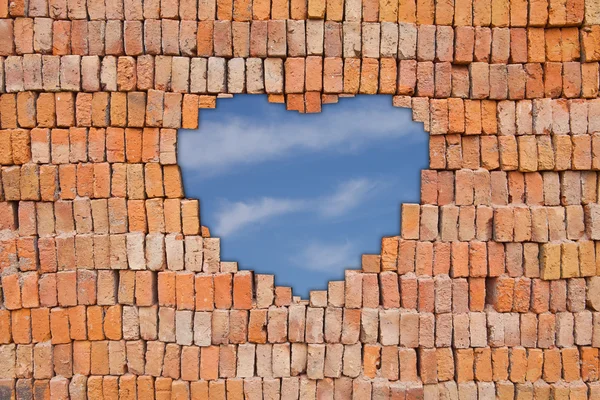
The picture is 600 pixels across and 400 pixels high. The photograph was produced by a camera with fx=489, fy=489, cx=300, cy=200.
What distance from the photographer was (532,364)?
4.34 metres

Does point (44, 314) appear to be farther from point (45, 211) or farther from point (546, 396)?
point (546, 396)

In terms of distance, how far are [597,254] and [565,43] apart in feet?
6.18

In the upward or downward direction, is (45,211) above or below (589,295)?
above

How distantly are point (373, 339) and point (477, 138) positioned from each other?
2.00 meters

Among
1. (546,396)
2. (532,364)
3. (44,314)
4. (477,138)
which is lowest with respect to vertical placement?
(546,396)

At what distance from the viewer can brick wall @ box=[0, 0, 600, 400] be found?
422cm

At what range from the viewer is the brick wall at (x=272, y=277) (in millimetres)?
4219

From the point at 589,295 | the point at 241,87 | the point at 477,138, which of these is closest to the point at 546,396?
the point at 589,295

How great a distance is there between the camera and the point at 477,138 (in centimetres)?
431

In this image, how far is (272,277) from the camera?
171 inches

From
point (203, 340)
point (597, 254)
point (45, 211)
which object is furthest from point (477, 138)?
point (45, 211)

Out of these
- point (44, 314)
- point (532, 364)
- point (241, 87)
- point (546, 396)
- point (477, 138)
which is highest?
point (241, 87)

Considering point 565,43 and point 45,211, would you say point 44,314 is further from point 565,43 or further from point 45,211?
point 565,43

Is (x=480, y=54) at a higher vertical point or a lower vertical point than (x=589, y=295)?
higher
